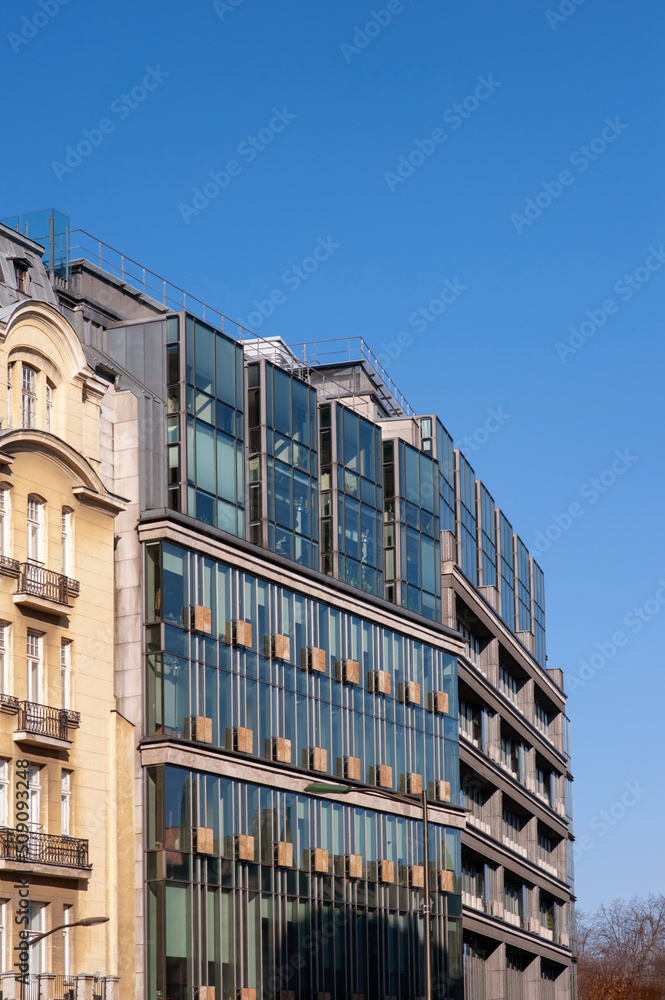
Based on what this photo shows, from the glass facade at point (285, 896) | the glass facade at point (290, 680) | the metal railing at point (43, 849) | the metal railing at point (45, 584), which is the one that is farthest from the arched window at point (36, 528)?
the glass facade at point (285, 896)

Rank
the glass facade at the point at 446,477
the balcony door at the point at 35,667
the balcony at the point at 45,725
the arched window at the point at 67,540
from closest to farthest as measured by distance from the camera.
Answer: the balcony at the point at 45,725 < the balcony door at the point at 35,667 < the arched window at the point at 67,540 < the glass facade at the point at 446,477

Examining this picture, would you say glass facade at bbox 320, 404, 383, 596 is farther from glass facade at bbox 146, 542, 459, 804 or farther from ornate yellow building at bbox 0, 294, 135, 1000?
ornate yellow building at bbox 0, 294, 135, 1000

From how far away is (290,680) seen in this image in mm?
61250

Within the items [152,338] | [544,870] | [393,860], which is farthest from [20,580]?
[544,870]

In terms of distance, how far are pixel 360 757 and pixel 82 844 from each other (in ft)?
56.5

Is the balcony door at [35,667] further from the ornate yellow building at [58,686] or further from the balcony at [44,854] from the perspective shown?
the balcony at [44,854]

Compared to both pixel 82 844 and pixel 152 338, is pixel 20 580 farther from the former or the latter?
pixel 152 338

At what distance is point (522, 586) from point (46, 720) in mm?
50751

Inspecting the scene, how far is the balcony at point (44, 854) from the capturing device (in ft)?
154

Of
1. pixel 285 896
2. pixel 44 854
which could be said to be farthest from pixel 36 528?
pixel 285 896

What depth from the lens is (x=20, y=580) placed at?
49.5 m

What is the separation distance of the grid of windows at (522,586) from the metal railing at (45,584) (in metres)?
46.9

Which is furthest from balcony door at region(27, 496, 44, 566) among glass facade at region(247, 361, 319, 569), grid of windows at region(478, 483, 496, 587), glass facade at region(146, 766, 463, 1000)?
grid of windows at region(478, 483, 496, 587)

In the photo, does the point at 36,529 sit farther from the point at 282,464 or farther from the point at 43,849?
the point at 282,464
